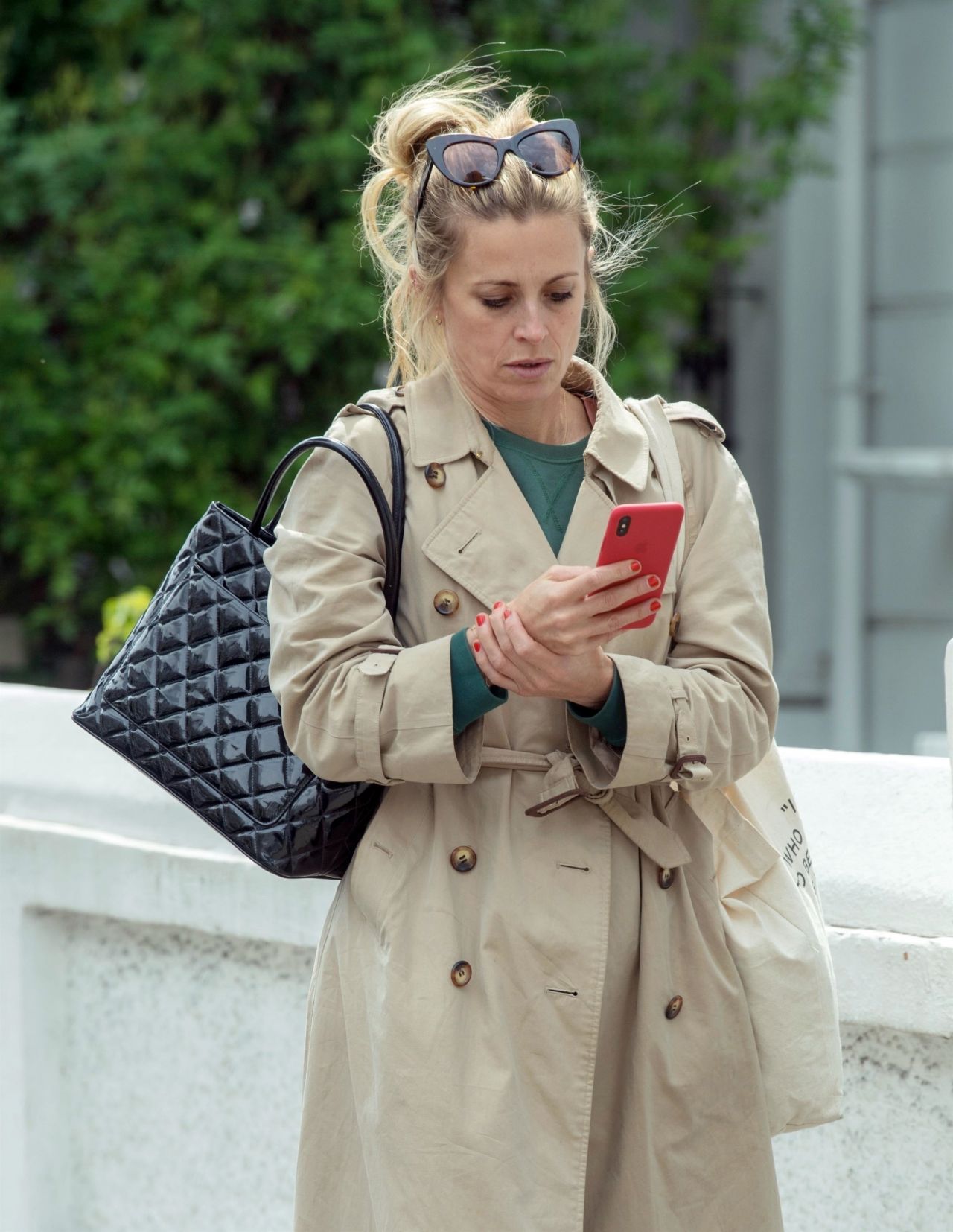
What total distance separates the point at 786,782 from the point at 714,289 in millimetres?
5210

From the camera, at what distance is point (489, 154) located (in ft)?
5.41

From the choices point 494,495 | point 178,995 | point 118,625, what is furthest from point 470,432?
point 118,625

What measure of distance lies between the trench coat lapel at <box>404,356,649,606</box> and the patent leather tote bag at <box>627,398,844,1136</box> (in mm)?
57

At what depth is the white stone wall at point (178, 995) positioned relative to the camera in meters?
2.17

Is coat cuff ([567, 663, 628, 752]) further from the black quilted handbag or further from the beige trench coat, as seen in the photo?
the black quilted handbag

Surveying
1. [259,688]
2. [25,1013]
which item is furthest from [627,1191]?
[25,1013]

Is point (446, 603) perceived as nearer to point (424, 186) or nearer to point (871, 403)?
point (424, 186)

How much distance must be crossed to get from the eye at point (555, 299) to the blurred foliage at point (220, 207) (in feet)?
13.0

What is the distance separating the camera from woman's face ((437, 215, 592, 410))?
1.64m

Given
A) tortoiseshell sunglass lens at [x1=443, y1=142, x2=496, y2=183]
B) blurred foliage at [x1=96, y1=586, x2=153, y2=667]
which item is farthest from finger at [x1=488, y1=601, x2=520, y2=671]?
blurred foliage at [x1=96, y1=586, x2=153, y2=667]

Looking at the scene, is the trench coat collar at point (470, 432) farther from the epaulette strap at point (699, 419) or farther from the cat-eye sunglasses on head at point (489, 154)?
the cat-eye sunglasses on head at point (489, 154)

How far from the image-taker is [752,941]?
1715 mm

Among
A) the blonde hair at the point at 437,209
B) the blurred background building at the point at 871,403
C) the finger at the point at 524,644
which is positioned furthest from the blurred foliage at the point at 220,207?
the finger at the point at 524,644

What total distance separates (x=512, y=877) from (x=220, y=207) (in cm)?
458
